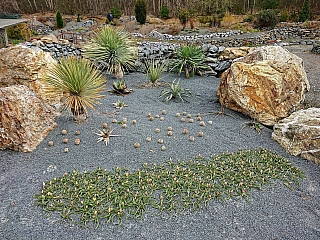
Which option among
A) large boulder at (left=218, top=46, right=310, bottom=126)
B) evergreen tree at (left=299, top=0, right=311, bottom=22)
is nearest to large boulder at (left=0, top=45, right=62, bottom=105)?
large boulder at (left=218, top=46, right=310, bottom=126)

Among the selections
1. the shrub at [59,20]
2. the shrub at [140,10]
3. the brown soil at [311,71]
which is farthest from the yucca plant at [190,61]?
the shrub at [59,20]

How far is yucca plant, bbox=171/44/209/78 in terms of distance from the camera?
7452 millimetres

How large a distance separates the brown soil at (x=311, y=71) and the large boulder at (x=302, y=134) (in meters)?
1.93

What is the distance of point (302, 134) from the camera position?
12.6ft

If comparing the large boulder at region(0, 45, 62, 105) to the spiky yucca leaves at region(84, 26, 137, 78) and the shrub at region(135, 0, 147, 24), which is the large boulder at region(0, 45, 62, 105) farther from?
the shrub at region(135, 0, 147, 24)

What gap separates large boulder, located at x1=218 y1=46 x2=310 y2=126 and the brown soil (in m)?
1.11

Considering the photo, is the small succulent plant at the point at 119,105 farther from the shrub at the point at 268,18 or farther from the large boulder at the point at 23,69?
→ the shrub at the point at 268,18

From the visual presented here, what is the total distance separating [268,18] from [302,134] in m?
15.4

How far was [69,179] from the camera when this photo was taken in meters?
3.10

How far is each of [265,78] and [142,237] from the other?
3.74 metres

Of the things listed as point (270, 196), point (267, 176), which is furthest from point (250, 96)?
point (270, 196)

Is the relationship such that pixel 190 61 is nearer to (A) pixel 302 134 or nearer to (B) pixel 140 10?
(A) pixel 302 134

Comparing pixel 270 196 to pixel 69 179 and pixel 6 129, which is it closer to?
pixel 69 179

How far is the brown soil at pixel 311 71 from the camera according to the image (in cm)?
628
